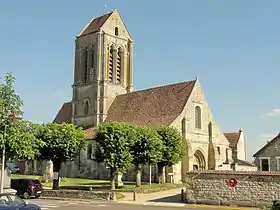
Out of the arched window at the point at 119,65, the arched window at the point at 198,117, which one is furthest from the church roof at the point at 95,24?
the arched window at the point at 198,117

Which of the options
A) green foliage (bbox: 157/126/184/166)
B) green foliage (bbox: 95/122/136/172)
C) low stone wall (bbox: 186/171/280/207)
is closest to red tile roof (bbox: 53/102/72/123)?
green foliage (bbox: 157/126/184/166)

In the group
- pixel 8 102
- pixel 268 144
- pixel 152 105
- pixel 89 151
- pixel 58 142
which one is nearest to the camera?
pixel 8 102

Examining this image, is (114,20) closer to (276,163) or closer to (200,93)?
(200,93)

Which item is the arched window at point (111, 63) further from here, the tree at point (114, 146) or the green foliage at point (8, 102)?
the green foliage at point (8, 102)

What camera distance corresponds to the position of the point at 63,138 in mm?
39438

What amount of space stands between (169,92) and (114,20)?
664 inches

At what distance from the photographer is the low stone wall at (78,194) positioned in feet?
105

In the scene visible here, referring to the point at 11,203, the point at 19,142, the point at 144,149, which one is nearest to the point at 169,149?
the point at 144,149

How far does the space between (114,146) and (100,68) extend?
24568mm

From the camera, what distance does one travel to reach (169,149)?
44.2 meters

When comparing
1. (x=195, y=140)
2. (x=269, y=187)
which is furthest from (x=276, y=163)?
(x=195, y=140)

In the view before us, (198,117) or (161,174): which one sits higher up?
(198,117)

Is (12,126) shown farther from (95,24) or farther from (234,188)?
(95,24)

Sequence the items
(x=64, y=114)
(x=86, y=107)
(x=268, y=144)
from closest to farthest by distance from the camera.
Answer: (x=268, y=144) < (x=86, y=107) < (x=64, y=114)
